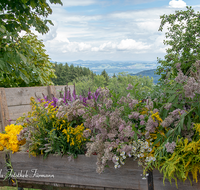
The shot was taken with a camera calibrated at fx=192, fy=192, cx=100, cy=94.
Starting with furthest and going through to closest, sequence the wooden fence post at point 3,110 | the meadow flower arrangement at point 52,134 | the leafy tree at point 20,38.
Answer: the wooden fence post at point 3,110
the leafy tree at point 20,38
the meadow flower arrangement at point 52,134

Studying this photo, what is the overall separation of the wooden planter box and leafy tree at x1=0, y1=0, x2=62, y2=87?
0.99 m

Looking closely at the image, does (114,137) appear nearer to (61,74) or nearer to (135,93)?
(135,93)

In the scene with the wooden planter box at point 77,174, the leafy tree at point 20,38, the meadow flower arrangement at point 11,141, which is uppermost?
the leafy tree at point 20,38

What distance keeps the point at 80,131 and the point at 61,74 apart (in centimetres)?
1097

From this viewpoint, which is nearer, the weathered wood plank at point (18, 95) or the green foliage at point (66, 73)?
the weathered wood plank at point (18, 95)

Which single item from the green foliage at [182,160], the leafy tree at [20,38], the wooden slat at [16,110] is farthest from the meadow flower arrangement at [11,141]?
the wooden slat at [16,110]

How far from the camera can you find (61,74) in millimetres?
12148

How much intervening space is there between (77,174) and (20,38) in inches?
79.5

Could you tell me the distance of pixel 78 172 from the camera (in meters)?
1.51

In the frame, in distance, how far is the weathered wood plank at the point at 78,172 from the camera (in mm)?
1336

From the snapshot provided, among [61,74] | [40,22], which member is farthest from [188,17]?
[61,74]

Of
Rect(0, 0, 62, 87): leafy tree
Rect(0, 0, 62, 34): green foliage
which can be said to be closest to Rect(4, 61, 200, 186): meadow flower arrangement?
Rect(0, 0, 62, 87): leafy tree

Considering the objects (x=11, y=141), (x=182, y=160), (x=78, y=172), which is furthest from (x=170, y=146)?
(x=11, y=141)

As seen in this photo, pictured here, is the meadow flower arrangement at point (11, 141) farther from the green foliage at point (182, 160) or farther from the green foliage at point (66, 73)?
the green foliage at point (66, 73)
